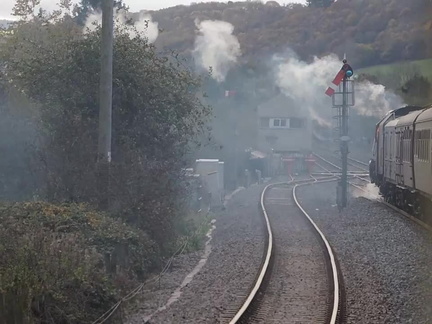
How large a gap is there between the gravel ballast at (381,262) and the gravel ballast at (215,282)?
1867 mm

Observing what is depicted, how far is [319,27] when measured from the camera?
219ft

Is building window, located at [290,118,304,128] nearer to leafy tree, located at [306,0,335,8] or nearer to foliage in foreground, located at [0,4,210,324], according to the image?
leafy tree, located at [306,0,335,8]

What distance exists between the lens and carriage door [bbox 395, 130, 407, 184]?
76.3ft

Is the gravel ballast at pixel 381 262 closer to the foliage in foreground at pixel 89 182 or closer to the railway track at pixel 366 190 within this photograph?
the railway track at pixel 366 190

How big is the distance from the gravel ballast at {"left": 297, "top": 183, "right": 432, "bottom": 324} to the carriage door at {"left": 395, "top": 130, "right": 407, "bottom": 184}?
119 cm

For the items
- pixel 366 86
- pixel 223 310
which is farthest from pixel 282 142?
pixel 223 310

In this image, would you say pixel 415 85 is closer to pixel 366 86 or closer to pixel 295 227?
pixel 295 227

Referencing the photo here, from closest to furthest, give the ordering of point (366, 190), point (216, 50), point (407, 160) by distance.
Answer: point (407, 160) < point (366, 190) < point (216, 50)

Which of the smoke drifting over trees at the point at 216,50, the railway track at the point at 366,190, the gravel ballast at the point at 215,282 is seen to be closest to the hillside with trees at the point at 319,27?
the smoke drifting over trees at the point at 216,50

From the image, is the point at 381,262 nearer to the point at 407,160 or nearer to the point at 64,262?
the point at 407,160

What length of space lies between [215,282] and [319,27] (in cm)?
5541

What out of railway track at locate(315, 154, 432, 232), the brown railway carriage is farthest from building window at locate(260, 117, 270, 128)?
the brown railway carriage

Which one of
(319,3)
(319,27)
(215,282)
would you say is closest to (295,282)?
(215,282)

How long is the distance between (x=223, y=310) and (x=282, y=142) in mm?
56463
